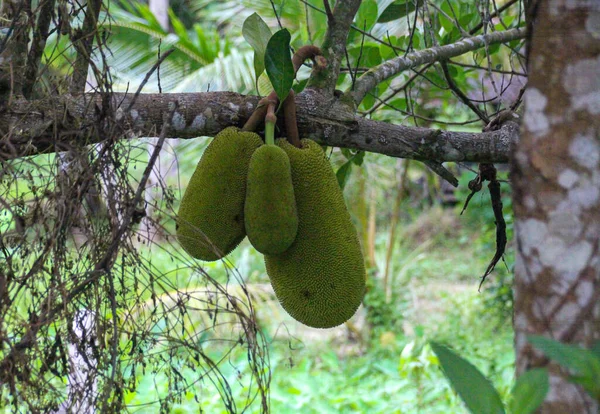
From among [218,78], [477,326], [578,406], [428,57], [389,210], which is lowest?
[578,406]

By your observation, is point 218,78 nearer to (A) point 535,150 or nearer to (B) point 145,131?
(B) point 145,131

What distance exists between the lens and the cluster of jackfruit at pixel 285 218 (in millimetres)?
1082

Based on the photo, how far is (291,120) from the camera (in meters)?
1.18

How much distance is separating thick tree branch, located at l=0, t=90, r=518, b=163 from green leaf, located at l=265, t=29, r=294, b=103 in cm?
9

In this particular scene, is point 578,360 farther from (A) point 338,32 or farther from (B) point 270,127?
(A) point 338,32

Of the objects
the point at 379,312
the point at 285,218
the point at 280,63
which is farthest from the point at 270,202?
the point at 379,312

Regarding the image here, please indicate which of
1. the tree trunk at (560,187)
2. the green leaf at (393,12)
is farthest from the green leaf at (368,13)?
the tree trunk at (560,187)

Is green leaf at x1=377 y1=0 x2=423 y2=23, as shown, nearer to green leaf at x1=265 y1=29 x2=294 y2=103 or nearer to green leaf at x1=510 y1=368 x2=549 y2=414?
green leaf at x1=265 y1=29 x2=294 y2=103

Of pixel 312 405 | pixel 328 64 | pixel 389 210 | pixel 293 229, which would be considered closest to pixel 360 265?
pixel 293 229

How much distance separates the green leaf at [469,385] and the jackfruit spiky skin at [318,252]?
641 millimetres

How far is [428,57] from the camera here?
4.91 ft

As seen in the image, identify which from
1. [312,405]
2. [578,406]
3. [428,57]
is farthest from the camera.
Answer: [312,405]

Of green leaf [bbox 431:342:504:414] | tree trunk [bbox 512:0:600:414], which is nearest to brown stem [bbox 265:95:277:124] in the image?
tree trunk [bbox 512:0:600:414]

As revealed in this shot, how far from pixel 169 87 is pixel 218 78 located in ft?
1.77
